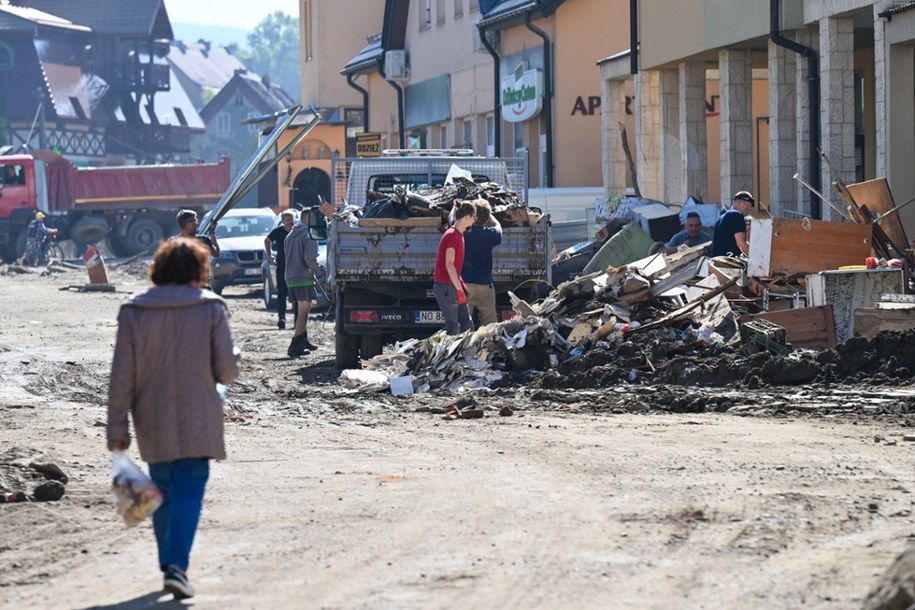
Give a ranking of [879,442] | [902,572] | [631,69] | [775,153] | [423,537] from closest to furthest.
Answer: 1. [902,572]
2. [423,537]
3. [879,442]
4. [775,153]
5. [631,69]

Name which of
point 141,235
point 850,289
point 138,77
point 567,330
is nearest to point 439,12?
point 141,235

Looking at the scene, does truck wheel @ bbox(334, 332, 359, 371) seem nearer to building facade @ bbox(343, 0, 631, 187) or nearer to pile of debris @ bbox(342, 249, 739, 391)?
pile of debris @ bbox(342, 249, 739, 391)

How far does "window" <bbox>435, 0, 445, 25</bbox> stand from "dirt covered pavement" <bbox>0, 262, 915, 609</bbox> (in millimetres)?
28504

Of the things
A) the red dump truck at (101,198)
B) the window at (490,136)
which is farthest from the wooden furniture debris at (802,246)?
the red dump truck at (101,198)

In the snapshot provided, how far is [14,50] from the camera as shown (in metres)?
82.1

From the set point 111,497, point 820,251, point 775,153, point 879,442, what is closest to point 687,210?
point 775,153

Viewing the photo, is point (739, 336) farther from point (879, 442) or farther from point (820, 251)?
point (879, 442)

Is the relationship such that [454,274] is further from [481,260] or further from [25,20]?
[25,20]

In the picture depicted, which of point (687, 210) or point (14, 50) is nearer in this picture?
point (687, 210)

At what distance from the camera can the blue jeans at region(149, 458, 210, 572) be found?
22.1ft

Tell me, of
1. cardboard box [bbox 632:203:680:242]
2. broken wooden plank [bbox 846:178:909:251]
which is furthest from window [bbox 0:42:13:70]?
broken wooden plank [bbox 846:178:909:251]

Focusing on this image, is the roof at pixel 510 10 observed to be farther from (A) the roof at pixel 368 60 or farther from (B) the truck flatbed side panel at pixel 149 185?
(B) the truck flatbed side panel at pixel 149 185

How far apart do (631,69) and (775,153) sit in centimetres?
594

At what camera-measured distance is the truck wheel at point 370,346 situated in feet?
57.8
